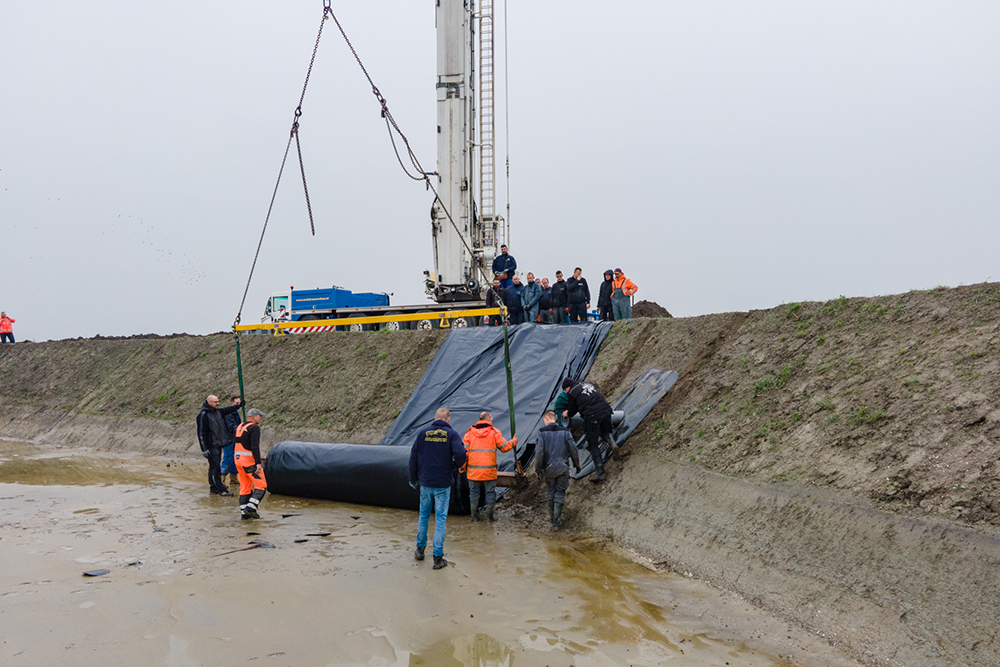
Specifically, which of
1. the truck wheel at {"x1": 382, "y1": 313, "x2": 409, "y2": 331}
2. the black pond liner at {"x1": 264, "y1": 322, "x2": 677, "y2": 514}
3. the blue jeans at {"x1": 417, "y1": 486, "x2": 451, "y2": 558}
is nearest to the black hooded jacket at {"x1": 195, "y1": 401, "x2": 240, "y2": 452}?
the black pond liner at {"x1": 264, "y1": 322, "x2": 677, "y2": 514}

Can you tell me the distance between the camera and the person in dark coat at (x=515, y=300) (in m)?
16.0

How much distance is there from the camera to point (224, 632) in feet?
17.8

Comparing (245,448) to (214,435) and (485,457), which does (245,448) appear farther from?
(485,457)

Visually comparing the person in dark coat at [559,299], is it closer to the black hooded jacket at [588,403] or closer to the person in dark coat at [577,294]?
the person in dark coat at [577,294]

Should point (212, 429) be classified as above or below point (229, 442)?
above

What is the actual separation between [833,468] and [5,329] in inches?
1273

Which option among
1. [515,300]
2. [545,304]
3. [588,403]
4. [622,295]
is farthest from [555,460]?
→ [545,304]

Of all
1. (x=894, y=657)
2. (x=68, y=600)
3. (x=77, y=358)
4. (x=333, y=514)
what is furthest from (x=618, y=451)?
(x=77, y=358)

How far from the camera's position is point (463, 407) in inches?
516

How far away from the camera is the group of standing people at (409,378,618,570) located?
7.61m

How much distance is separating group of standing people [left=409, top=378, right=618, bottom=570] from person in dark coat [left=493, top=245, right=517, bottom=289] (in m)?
6.55

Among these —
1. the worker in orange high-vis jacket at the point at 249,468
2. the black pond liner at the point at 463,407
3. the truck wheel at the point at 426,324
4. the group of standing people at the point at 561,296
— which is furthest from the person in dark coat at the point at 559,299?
the worker in orange high-vis jacket at the point at 249,468

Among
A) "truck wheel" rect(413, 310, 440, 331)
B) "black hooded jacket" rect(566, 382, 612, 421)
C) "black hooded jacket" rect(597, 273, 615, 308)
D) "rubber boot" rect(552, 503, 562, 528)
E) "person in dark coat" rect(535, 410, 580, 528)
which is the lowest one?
"rubber boot" rect(552, 503, 562, 528)

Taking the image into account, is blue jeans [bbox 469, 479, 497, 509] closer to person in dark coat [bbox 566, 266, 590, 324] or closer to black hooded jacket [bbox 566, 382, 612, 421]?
black hooded jacket [bbox 566, 382, 612, 421]
